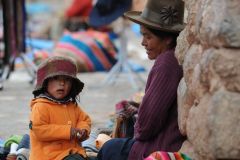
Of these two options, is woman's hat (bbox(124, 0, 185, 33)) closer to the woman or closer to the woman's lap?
the woman

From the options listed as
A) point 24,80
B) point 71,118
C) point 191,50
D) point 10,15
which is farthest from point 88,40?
point 191,50

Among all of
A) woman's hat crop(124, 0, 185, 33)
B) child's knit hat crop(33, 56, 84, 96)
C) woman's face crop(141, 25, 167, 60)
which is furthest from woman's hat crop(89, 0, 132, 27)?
woman's face crop(141, 25, 167, 60)

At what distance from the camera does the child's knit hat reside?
17.7 feet

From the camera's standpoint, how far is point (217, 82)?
157 inches

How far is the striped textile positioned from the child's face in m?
9.15

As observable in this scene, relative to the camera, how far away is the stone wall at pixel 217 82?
3.94 metres

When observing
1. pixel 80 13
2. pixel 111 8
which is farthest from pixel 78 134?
pixel 80 13

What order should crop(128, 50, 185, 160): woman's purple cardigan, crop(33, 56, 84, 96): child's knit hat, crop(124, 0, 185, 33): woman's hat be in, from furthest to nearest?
crop(33, 56, 84, 96): child's knit hat < crop(124, 0, 185, 33): woman's hat < crop(128, 50, 185, 160): woman's purple cardigan

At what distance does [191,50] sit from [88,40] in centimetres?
1066

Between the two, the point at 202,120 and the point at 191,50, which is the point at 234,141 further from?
the point at 191,50

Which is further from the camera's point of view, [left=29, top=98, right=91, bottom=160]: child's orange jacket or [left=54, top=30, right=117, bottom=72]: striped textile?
[left=54, top=30, right=117, bottom=72]: striped textile

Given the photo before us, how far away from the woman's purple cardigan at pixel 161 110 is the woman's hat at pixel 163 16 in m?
0.26

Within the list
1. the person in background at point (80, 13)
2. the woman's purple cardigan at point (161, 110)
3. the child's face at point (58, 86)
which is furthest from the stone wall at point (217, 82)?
the person in background at point (80, 13)

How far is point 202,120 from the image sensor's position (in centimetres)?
410
